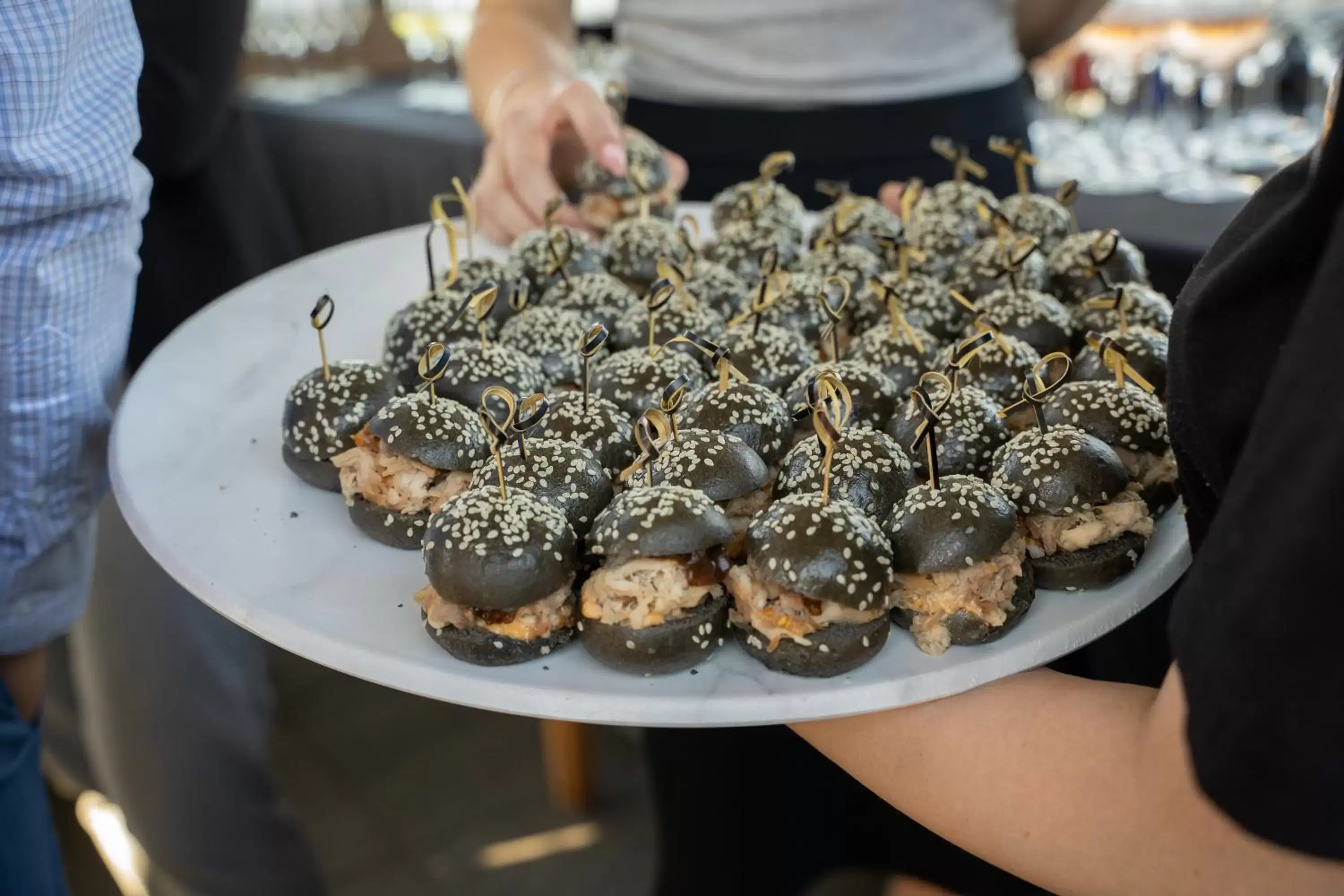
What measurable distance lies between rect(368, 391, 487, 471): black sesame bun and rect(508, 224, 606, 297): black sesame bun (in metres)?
0.67

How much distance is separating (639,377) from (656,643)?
0.56 m

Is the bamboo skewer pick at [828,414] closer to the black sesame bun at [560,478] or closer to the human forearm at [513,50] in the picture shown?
the black sesame bun at [560,478]

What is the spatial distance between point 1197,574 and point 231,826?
2.22 metres

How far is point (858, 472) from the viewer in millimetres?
1414

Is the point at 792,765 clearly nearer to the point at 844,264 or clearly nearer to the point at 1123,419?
the point at 844,264

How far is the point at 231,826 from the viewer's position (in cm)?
249

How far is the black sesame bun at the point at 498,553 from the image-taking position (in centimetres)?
123

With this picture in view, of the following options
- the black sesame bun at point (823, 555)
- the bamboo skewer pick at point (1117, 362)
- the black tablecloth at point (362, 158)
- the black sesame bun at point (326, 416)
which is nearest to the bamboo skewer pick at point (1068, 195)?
the bamboo skewer pick at point (1117, 362)

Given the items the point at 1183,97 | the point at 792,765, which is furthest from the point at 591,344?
the point at 1183,97

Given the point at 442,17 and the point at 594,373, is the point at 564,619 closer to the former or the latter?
the point at 594,373

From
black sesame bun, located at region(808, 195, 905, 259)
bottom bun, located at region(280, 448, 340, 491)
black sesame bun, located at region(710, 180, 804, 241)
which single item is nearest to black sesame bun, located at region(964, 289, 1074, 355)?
black sesame bun, located at region(808, 195, 905, 259)

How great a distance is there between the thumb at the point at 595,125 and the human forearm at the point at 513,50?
21 cm

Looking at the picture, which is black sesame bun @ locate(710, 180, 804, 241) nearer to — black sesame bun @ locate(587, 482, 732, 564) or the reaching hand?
the reaching hand

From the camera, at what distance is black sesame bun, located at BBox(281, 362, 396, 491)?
5.13 ft
